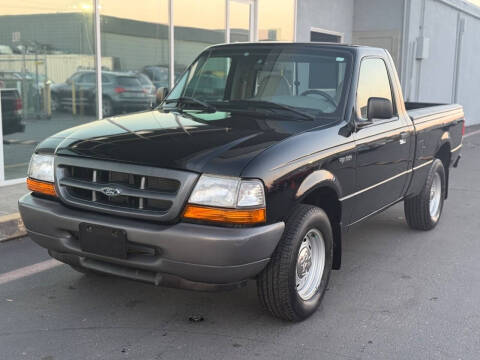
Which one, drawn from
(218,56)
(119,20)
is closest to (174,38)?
(119,20)

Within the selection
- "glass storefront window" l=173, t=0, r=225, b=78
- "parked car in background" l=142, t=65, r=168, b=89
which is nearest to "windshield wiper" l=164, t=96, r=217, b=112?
"parked car in background" l=142, t=65, r=168, b=89

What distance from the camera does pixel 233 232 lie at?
314cm

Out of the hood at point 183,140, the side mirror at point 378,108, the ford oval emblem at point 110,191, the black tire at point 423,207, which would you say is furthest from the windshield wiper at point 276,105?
the black tire at point 423,207

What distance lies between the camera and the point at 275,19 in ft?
41.3

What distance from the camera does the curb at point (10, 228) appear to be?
18.1 feet

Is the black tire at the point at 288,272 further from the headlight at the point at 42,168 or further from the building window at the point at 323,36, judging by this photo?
the building window at the point at 323,36

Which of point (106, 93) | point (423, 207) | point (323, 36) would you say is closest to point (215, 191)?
point (423, 207)

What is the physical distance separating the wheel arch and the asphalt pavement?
0.47 meters

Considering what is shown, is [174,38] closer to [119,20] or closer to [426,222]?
[119,20]

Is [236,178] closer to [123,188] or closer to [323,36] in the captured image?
[123,188]

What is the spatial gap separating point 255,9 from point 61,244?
9598 mm

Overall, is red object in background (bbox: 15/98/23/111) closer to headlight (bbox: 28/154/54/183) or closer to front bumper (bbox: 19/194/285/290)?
headlight (bbox: 28/154/54/183)

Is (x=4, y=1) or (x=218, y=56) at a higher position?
(x=4, y=1)

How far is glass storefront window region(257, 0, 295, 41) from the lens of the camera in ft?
40.3
